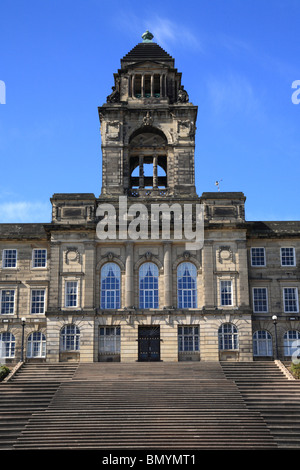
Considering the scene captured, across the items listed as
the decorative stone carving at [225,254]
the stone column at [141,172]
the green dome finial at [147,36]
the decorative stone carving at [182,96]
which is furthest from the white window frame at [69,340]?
the green dome finial at [147,36]

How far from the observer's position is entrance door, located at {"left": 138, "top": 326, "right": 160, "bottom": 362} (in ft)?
147

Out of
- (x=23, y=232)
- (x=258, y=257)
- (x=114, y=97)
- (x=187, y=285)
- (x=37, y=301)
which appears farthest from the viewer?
(x=114, y=97)

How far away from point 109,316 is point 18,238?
9639mm

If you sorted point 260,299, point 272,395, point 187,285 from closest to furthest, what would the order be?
point 272,395
point 187,285
point 260,299

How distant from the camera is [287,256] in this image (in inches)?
1923

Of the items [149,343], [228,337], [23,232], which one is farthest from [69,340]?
[228,337]

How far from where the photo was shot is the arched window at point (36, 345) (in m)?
47.0

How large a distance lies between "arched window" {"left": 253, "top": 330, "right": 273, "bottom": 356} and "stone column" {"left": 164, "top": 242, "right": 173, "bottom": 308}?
7050 millimetres

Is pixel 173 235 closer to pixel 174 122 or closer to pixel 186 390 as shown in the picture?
pixel 174 122

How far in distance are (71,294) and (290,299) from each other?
1621 centimetres

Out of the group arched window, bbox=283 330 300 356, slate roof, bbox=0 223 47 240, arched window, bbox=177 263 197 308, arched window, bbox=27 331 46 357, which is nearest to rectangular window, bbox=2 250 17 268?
slate roof, bbox=0 223 47 240

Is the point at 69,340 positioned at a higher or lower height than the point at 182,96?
lower

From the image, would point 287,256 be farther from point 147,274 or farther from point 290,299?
point 147,274

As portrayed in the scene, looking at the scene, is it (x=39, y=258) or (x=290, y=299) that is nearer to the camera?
(x=290, y=299)
